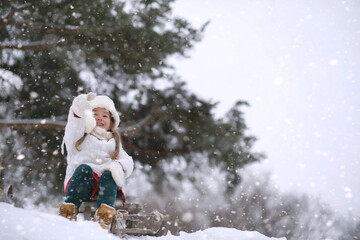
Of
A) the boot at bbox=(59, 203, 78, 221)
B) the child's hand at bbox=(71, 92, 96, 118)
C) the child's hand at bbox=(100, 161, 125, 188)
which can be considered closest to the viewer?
the boot at bbox=(59, 203, 78, 221)

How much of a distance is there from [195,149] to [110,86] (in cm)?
224

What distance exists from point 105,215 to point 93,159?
0.69 meters

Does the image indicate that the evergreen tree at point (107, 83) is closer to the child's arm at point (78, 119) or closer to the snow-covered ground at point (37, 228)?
the child's arm at point (78, 119)

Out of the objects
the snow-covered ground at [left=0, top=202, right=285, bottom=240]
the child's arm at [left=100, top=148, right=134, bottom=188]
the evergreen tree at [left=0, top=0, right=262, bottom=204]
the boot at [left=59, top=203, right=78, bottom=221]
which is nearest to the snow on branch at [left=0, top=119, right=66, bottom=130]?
the evergreen tree at [left=0, top=0, right=262, bottom=204]

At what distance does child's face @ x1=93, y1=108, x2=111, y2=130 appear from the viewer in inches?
143

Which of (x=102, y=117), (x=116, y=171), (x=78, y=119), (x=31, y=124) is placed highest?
(x=31, y=124)

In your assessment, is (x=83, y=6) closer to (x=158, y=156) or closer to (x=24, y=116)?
(x=24, y=116)

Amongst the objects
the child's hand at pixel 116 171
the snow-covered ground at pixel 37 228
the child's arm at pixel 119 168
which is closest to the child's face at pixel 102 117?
the child's arm at pixel 119 168

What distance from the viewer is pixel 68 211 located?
2.93 metres

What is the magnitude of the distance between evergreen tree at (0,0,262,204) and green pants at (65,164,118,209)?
3.27 m

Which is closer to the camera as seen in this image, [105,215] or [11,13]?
[105,215]

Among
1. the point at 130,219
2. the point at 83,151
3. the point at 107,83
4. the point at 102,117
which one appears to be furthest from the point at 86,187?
the point at 107,83

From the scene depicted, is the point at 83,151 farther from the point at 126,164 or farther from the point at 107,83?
the point at 107,83

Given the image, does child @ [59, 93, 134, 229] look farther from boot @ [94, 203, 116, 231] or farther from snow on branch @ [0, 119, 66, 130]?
snow on branch @ [0, 119, 66, 130]
